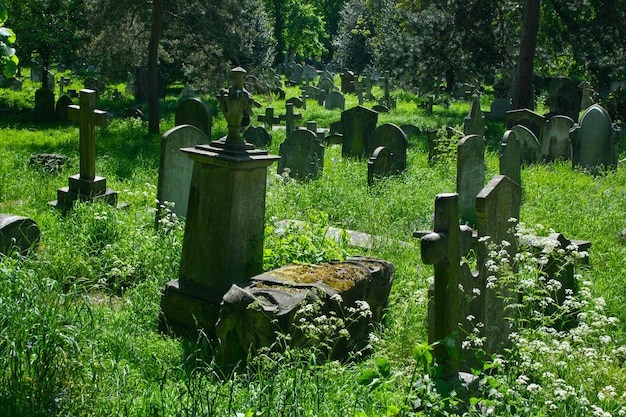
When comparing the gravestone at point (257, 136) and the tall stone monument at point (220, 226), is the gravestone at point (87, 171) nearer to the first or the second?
the tall stone monument at point (220, 226)

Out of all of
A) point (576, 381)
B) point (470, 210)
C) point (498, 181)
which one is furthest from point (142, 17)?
point (576, 381)

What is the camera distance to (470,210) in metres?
10.3

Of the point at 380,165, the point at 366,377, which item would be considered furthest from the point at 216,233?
the point at 380,165

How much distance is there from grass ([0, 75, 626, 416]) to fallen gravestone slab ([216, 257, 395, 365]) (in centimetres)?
16

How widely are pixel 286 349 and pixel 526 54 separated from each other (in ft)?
54.6

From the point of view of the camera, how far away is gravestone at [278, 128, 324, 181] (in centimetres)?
1232

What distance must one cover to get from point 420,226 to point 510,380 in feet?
17.4

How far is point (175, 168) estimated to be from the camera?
338 inches

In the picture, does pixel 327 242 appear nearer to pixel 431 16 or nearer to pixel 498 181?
pixel 498 181

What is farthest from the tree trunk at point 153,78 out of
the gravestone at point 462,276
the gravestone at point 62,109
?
the gravestone at point 462,276

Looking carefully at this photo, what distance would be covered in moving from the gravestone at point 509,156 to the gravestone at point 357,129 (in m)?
4.86

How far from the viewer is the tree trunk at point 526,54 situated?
61.7 feet

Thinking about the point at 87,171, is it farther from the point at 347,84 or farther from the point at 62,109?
the point at 347,84

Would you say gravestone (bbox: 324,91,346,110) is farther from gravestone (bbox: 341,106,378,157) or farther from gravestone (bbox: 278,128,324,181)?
gravestone (bbox: 278,128,324,181)
